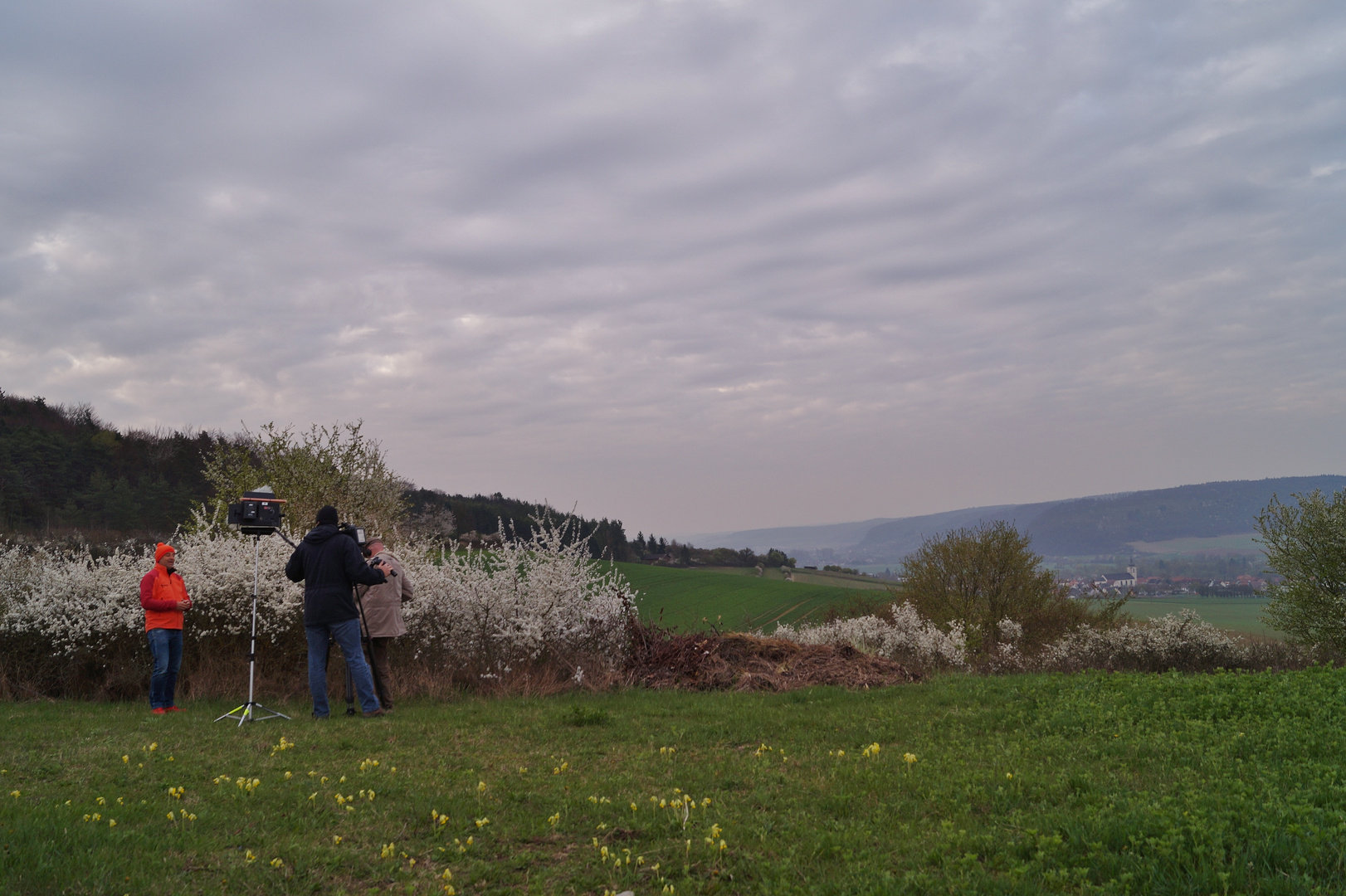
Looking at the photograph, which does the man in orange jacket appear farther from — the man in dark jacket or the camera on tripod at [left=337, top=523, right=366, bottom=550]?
the camera on tripod at [left=337, top=523, right=366, bottom=550]

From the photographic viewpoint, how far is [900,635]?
27547 mm

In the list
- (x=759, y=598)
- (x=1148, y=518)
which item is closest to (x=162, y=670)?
(x=759, y=598)

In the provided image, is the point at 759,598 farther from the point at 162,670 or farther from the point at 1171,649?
the point at 162,670

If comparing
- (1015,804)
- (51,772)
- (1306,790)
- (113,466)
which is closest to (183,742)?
(51,772)

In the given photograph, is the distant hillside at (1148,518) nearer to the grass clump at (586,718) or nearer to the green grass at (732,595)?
the green grass at (732,595)

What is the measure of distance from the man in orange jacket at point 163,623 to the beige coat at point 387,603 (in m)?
2.44

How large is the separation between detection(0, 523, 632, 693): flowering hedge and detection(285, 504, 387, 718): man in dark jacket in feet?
7.29

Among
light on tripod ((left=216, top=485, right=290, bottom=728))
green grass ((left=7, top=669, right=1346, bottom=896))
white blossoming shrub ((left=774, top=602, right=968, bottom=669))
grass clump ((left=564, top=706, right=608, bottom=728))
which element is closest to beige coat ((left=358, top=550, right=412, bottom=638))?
light on tripod ((left=216, top=485, right=290, bottom=728))

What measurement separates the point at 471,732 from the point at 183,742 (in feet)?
9.29

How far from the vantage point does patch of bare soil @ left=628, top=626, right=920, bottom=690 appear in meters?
12.5

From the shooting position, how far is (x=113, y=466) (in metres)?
63.1

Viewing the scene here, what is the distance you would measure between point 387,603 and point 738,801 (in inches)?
262

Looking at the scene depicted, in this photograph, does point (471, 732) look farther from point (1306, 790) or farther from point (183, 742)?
point (1306, 790)

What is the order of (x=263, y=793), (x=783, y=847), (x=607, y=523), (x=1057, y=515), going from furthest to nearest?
(x=1057, y=515) → (x=607, y=523) → (x=263, y=793) → (x=783, y=847)
